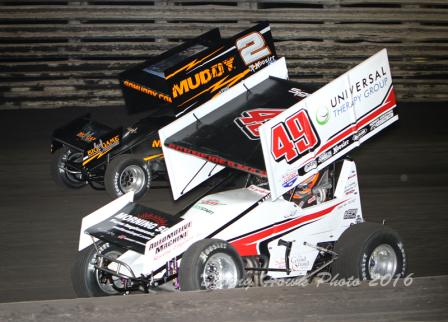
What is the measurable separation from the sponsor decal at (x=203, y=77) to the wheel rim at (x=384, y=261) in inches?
127

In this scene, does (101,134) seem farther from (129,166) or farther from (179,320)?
(179,320)

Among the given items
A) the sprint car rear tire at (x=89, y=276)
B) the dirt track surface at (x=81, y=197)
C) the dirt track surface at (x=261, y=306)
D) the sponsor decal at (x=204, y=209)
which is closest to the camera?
the dirt track surface at (x=261, y=306)

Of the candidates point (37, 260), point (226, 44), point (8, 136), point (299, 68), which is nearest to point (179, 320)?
point (37, 260)

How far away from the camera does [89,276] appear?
21.6ft

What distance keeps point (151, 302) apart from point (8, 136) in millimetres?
7789

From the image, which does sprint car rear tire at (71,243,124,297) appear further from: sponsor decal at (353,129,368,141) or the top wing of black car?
sponsor decal at (353,129,368,141)

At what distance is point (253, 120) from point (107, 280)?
1904 mm

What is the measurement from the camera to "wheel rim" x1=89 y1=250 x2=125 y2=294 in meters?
6.59

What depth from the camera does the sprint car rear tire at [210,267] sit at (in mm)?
6039

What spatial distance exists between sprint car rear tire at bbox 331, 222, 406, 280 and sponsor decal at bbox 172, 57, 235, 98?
9.77ft

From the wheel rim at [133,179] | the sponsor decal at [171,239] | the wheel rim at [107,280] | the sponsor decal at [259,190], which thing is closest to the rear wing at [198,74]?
the wheel rim at [133,179]

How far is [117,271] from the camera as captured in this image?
6.45 m

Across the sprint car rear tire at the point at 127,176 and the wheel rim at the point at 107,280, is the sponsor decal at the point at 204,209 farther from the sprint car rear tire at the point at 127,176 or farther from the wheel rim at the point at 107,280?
the sprint car rear tire at the point at 127,176

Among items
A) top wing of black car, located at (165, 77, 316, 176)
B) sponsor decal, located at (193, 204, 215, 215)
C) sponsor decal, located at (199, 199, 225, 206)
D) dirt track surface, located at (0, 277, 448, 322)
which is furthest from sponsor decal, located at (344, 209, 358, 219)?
dirt track surface, located at (0, 277, 448, 322)
